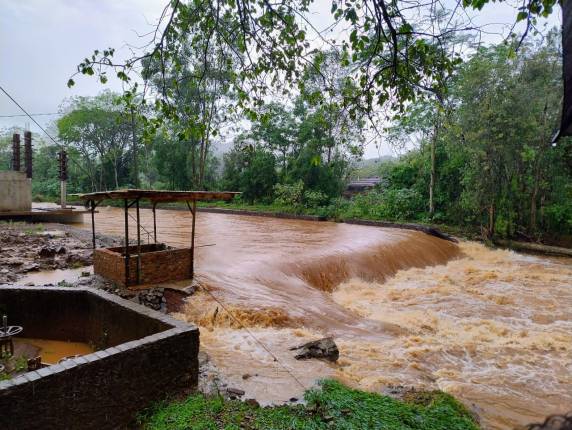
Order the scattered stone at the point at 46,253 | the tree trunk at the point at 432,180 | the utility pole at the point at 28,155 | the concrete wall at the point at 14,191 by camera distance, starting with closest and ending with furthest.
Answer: the scattered stone at the point at 46,253 → the concrete wall at the point at 14,191 → the tree trunk at the point at 432,180 → the utility pole at the point at 28,155

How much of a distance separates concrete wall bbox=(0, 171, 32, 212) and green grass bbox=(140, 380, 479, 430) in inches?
675

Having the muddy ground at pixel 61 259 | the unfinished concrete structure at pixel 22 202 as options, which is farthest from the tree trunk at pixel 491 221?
the unfinished concrete structure at pixel 22 202

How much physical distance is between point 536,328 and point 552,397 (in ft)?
9.46

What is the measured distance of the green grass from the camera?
339 cm

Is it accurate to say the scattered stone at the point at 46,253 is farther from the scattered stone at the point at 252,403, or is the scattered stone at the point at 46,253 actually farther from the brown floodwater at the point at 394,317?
the scattered stone at the point at 252,403

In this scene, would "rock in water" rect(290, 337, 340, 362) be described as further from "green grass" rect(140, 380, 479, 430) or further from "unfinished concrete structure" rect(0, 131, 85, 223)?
"unfinished concrete structure" rect(0, 131, 85, 223)

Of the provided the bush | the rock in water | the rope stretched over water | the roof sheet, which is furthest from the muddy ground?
the bush

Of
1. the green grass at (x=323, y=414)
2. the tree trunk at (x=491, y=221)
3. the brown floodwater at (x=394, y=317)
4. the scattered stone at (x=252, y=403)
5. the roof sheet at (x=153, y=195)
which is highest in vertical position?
the roof sheet at (x=153, y=195)

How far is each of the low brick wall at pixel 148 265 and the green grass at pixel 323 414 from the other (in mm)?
3908

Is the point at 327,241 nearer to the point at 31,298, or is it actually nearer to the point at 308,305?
the point at 308,305

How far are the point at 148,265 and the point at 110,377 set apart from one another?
13.4ft

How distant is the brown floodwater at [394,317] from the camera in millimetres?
4980

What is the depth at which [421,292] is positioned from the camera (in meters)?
9.73

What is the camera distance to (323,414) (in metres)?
3.52
